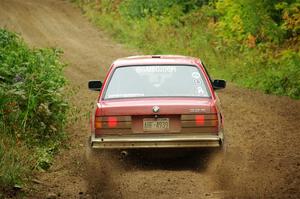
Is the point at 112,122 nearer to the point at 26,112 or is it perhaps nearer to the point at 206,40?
the point at 26,112

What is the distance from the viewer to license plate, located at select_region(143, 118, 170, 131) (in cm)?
900

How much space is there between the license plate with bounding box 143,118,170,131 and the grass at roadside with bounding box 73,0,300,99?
923 centimetres

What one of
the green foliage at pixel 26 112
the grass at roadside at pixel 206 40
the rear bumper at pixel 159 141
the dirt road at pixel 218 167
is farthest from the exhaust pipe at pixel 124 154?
the grass at roadside at pixel 206 40

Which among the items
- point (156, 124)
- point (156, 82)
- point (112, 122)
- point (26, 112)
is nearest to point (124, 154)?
point (112, 122)

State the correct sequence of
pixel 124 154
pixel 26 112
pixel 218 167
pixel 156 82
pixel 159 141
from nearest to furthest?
pixel 159 141, pixel 218 167, pixel 124 154, pixel 156 82, pixel 26 112

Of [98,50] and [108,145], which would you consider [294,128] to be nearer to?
[108,145]

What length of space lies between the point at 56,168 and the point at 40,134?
1046 millimetres

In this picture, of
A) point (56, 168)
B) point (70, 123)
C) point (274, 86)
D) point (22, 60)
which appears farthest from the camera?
point (274, 86)

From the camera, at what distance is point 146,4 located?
1224 inches

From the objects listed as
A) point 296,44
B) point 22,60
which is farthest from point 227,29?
point 22,60

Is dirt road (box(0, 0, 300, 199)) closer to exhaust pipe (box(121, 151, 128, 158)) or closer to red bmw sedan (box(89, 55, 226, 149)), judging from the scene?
exhaust pipe (box(121, 151, 128, 158))

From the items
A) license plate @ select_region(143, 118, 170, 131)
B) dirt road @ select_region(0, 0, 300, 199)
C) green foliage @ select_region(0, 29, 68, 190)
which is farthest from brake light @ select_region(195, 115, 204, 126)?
green foliage @ select_region(0, 29, 68, 190)

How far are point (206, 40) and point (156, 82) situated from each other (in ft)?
50.7

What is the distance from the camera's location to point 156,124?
9.02 m
